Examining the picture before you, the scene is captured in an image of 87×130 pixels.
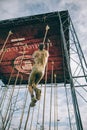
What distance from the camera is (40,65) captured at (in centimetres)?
514

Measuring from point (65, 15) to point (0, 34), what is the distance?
359 centimetres

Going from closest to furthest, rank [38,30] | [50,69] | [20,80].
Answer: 1. [38,30]
2. [50,69]
3. [20,80]

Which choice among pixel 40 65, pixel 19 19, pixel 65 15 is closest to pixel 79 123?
pixel 40 65

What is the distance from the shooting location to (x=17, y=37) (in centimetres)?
1057

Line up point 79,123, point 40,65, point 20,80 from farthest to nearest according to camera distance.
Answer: point 20,80 < point 40,65 < point 79,123

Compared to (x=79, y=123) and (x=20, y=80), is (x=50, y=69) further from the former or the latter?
(x=79, y=123)

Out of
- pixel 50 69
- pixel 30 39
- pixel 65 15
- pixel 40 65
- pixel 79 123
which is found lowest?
pixel 79 123

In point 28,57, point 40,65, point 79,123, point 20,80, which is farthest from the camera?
point 20,80

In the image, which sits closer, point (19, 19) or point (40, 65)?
point (40, 65)

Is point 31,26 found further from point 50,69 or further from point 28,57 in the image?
point 50,69

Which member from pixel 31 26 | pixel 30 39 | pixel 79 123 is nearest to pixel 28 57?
pixel 30 39

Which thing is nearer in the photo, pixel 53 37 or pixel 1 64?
pixel 53 37

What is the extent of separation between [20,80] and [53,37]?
15.3 feet

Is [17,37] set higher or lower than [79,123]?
higher
